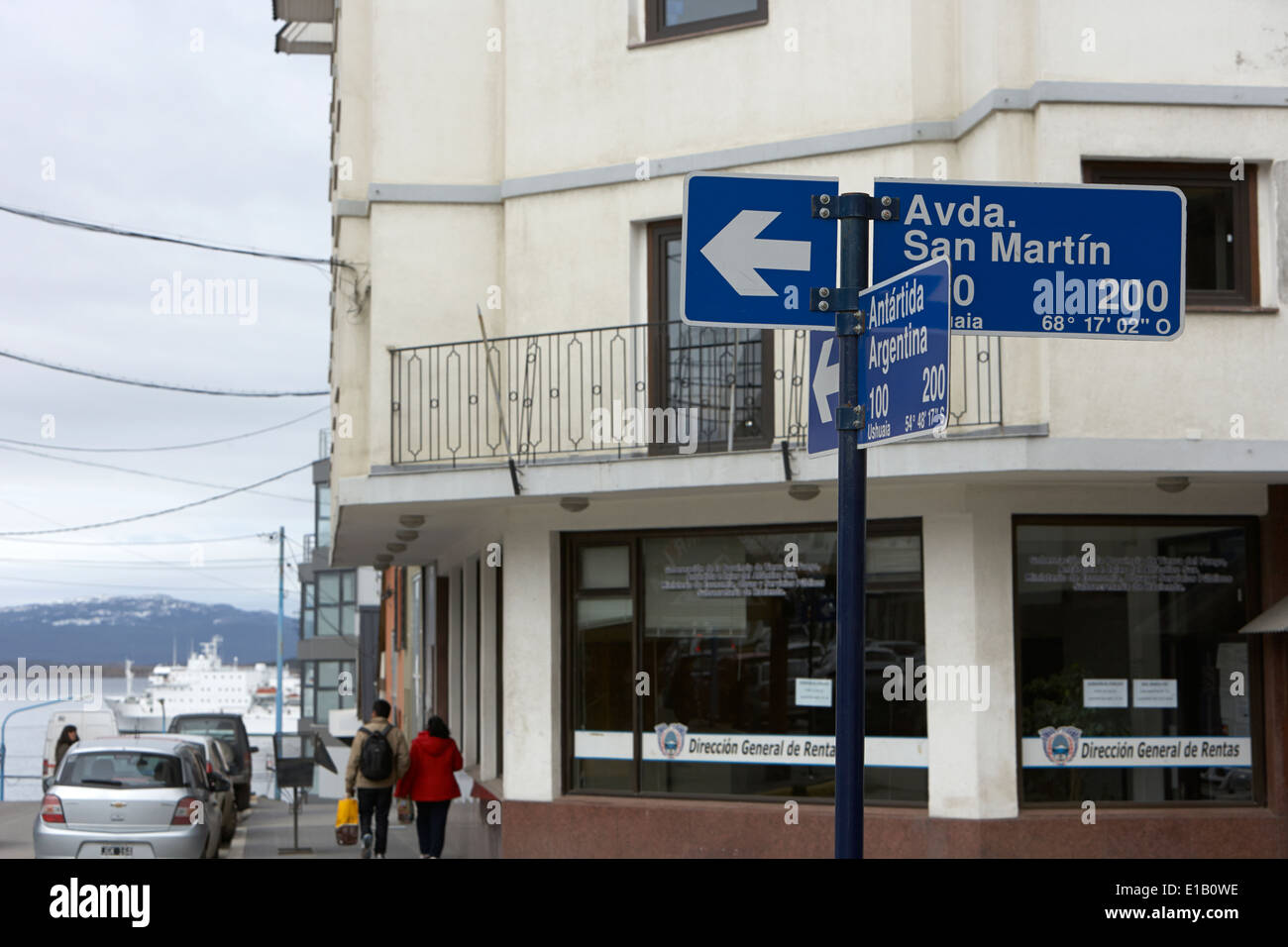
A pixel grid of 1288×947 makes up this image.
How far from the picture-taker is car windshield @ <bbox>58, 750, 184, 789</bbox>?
53.7 ft

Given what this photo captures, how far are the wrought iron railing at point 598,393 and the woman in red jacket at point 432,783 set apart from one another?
317 centimetres

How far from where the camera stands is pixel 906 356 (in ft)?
18.0

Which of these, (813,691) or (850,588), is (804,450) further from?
(850,588)

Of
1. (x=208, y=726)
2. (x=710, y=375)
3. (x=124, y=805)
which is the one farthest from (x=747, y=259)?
(x=208, y=726)

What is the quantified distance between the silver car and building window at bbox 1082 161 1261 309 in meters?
11.3

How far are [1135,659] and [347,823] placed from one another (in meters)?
9.12

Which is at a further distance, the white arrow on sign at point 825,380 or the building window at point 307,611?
the building window at point 307,611

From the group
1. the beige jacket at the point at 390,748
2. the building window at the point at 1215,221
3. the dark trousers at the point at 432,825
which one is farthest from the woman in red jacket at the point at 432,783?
the building window at the point at 1215,221

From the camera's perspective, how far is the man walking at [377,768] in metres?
15.8

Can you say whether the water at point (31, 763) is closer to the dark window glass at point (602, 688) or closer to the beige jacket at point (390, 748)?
the beige jacket at point (390, 748)

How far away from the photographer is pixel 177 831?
16562mm

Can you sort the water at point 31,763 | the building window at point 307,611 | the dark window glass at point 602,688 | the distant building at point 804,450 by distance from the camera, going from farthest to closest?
1. the building window at point 307,611
2. the water at point 31,763
3. the dark window glass at point 602,688
4. the distant building at point 804,450
